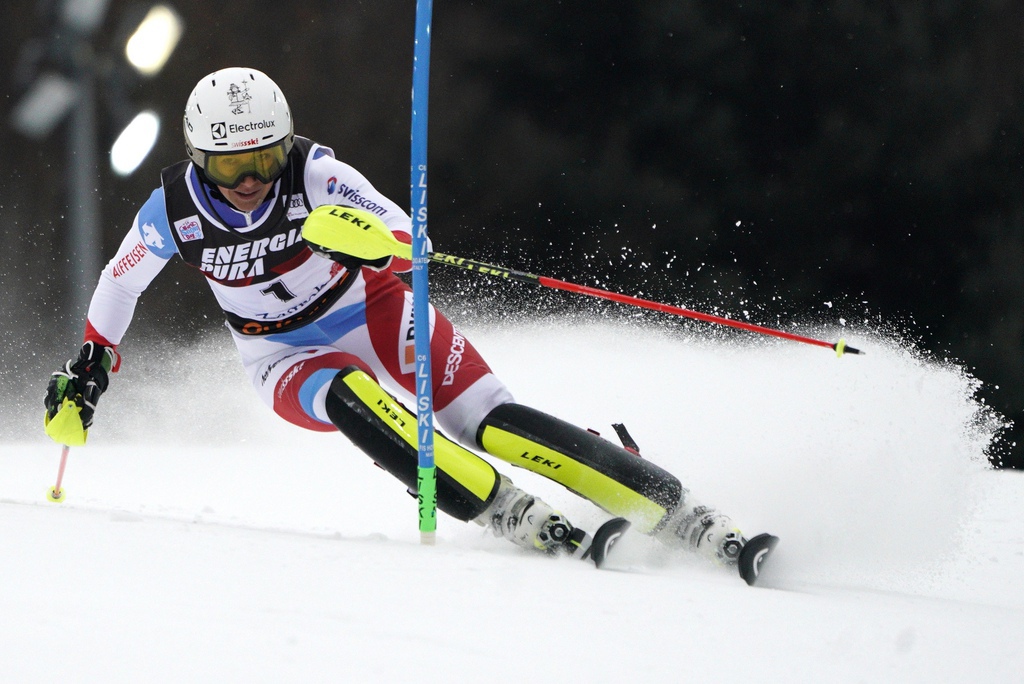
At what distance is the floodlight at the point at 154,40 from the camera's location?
614 centimetres

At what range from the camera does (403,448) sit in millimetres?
2102

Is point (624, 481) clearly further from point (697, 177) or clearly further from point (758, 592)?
point (697, 177)

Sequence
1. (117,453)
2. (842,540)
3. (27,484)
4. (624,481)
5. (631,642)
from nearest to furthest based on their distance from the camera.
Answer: (631,642) < (624,481) < (842,540) < (27,484) < (117,453)

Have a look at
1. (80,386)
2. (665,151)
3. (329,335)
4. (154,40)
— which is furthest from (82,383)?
(154,40)

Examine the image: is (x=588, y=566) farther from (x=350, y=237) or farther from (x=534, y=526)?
(x=350, y=237)

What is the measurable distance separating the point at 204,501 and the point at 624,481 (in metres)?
1.98

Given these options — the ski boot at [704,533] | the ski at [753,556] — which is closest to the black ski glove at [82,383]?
the ski boot at [704,533]

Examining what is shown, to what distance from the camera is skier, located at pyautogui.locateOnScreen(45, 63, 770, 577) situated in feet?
6.84

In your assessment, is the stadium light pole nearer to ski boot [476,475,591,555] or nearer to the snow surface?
the snow surface

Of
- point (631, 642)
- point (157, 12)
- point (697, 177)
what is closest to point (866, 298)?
point (697, 177)

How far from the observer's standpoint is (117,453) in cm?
462

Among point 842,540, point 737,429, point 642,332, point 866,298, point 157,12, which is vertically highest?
point 157,12

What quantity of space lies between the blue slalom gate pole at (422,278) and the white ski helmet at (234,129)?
1.46 feet

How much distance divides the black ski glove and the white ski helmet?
2.01ft
